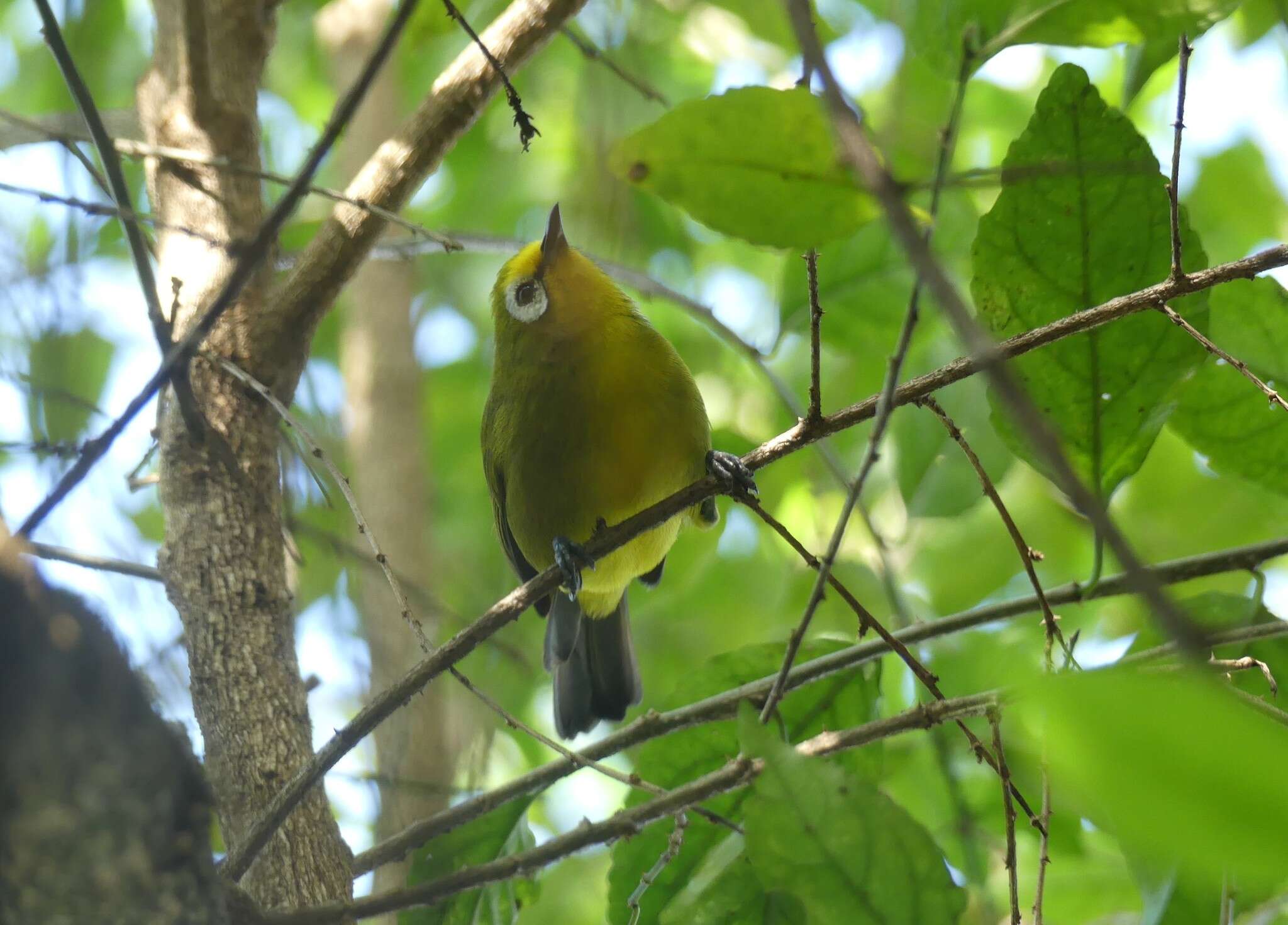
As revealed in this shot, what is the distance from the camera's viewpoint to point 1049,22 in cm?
157

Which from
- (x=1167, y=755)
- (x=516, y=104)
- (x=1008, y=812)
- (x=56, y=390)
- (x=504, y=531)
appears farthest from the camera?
(x=504, y=531)

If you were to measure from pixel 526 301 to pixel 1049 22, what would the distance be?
7.77ft

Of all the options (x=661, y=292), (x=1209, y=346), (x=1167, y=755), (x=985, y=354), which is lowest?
(x=1167, y=755)

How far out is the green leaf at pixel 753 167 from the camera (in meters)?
1.38

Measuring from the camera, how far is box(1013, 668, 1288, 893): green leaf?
0.61 m

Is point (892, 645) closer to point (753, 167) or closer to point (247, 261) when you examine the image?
point (753, 167)

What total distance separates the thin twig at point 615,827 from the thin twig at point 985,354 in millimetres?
914

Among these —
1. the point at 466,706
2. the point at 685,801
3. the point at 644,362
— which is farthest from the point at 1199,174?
the point at 685,801

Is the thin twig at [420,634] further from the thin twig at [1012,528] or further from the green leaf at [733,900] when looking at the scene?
the thin twig at [1012,528]

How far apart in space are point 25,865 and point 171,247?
5.80ft

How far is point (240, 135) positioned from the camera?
8.93 feet

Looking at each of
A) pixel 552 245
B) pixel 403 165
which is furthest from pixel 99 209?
pixel 552 245

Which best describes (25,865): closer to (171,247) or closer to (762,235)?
(762,235)

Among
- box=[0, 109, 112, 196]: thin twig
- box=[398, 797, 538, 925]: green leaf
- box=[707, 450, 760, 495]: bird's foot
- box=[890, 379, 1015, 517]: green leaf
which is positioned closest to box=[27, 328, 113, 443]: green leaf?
box=[0, 109, 112, 196]: thin twig
